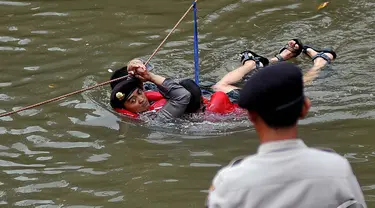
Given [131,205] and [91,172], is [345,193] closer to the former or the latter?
[131,205]

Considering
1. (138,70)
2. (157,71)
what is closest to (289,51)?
(157,71)

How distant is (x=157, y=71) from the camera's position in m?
8.26

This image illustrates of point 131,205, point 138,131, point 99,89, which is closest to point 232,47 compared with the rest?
point 99,89

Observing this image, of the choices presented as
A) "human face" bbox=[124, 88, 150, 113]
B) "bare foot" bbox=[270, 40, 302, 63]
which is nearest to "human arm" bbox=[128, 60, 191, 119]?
"human face" bbox=[124, 88, 150, 113]

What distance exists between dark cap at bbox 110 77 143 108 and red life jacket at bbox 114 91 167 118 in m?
0.13

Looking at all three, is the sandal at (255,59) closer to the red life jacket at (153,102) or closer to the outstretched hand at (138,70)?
the red life jacket at (153,102)

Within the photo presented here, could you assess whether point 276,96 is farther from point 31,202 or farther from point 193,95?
point 193,95

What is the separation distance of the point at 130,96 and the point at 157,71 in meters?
1.56

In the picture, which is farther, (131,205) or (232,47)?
(232,47)

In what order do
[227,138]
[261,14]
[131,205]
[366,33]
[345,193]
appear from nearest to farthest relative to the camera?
[345,193] → [131,205] → [227,138] → [366,33] → [261,14]

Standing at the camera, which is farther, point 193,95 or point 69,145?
point 193,95

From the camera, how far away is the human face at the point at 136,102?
267 inches

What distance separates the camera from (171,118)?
674cm

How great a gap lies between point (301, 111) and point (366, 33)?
6.45m
